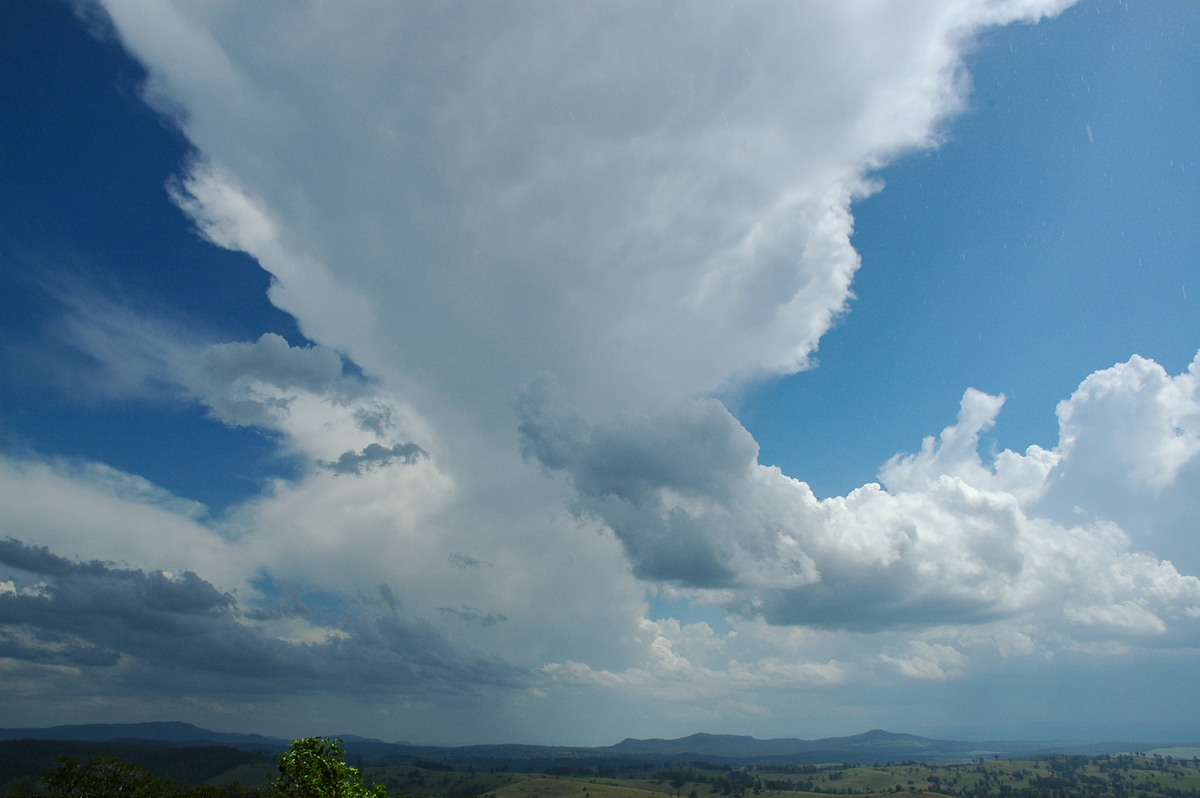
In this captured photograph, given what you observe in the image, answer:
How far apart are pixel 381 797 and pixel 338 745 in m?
8.97

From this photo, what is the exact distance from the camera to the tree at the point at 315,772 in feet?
129

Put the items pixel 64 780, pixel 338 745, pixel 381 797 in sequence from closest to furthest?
pixel 338 745 → pixel 381 797 → pixel 64 780

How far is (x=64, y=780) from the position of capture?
117875 mm

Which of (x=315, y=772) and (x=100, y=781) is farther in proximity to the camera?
(x=100, y=781)

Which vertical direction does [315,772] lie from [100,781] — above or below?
above

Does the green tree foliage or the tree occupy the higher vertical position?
the tree

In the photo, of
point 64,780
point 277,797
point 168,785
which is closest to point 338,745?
point 277,797

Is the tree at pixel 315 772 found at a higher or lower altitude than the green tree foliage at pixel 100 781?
higher

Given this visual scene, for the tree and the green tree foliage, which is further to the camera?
the green tree foliage

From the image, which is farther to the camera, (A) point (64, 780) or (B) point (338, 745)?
(A) point (64, 780)

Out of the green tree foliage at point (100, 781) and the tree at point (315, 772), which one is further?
the green tree foliage at point (100, 781)

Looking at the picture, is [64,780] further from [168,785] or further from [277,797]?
[277,797]

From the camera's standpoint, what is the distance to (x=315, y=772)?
131 feet

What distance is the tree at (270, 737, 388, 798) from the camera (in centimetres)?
3944
